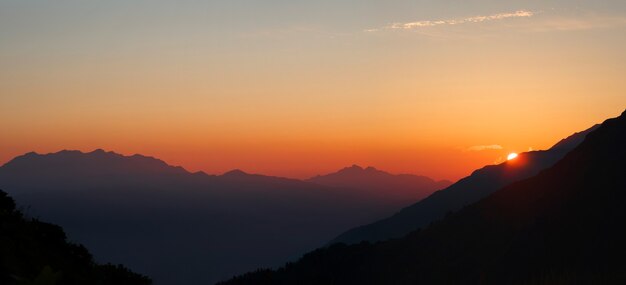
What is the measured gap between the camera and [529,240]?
13112 cm

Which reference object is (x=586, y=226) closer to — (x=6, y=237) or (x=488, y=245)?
A: (x=488, y=245)

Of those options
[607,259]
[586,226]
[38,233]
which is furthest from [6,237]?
[586,226]

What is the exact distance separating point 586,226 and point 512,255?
50.1 feet

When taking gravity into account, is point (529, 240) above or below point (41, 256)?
above

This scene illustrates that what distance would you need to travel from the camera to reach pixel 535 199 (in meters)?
152

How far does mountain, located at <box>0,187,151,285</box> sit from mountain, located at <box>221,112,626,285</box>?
8057cm

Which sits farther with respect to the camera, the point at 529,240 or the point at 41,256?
the point at 529,240

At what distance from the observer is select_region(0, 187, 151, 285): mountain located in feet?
48.8

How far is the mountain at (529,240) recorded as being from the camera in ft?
371

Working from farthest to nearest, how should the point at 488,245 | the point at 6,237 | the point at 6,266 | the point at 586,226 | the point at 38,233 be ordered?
the point at 488,245 → the point at 586,226 → the point at 38,233 → the point at 6,237 → the point at 6,266

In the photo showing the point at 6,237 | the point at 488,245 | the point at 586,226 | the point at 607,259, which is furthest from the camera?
the point at 488,245

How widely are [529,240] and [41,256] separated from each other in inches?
4964

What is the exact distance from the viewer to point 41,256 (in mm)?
17516

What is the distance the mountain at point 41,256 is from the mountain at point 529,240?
80575mm
